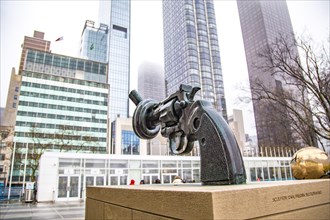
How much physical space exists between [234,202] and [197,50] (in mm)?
57780

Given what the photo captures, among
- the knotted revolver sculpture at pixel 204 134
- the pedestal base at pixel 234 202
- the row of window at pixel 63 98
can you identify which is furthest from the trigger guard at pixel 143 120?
the row of window at pixel 63 98

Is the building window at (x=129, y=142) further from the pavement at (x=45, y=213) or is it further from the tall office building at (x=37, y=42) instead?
the tall office building at (x=37, y=42)

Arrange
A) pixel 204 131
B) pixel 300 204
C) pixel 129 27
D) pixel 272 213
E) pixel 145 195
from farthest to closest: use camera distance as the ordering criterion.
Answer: pixel 129 27, pixel 204 131, pixel 145 195, pixel 300 204, pixel 272 213

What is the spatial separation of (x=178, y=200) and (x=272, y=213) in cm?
47

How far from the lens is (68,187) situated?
15.5 m

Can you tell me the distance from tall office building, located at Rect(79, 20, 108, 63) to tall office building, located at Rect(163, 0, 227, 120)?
50.2 m

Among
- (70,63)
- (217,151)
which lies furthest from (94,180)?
(70,63)

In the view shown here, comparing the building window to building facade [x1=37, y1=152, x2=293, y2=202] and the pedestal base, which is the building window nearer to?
building facade [x1=37, y1=152, x2=293, y2=202]

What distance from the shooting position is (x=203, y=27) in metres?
57.7

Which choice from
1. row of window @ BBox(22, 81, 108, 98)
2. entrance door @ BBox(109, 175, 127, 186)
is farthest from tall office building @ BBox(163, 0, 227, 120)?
entrance door @ BBox(109, 175, 127, 186)

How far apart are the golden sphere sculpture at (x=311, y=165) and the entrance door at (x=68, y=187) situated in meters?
16.1

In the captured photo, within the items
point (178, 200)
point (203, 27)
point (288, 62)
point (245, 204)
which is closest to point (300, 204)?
point (245, 204)

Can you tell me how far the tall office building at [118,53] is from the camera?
92250mm

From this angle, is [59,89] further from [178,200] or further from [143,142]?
[178,200]
